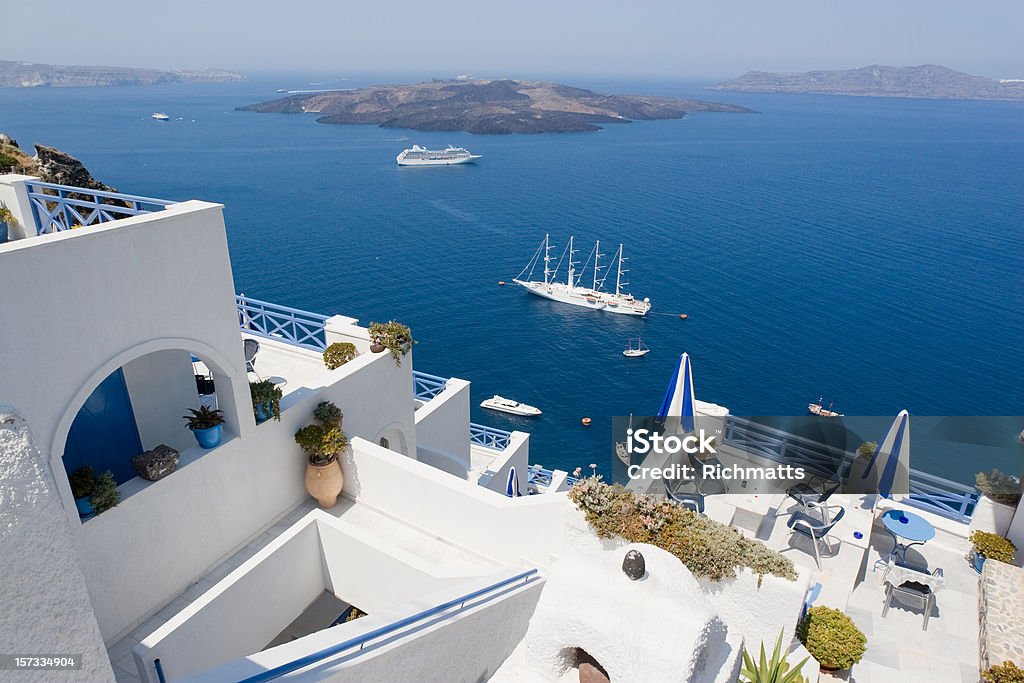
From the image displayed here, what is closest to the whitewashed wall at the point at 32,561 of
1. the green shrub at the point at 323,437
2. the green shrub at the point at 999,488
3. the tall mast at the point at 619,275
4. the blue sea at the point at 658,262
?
the green shrub at the point at 323,437

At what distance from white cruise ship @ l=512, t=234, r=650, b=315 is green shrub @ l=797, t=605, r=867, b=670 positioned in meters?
44.3

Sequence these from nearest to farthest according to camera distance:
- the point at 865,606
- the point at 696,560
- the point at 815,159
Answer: the point at 696,560 < the point at 865,606 < the point at 815,159

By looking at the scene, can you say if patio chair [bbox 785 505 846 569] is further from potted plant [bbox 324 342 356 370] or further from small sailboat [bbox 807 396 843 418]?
small sailboat [bbox 807 396 843 418]

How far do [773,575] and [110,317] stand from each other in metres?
6.94

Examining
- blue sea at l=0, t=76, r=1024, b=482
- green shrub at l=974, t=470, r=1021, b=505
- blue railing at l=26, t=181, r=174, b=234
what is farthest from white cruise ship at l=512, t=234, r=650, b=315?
blue railing at l=26, t=181, r=174, b=234

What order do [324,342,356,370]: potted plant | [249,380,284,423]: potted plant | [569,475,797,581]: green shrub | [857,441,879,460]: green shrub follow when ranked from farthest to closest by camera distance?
[324,342,356,370]: potted plant
[857,441,879,460]: green shrub
[249,380,284,423]: potted plant
[569,475,797,581]: green shrub

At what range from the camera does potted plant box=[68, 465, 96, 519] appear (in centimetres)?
627

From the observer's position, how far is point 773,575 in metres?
5.42

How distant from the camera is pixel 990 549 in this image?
838cm

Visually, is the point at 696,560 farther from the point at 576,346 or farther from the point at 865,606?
the point at 576,346

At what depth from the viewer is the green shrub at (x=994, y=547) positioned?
834 cm

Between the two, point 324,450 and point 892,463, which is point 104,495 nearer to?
point 324,450

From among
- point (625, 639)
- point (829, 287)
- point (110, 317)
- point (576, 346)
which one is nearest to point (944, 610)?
point (625, 639)

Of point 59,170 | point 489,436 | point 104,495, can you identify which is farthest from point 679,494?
point 489,436
